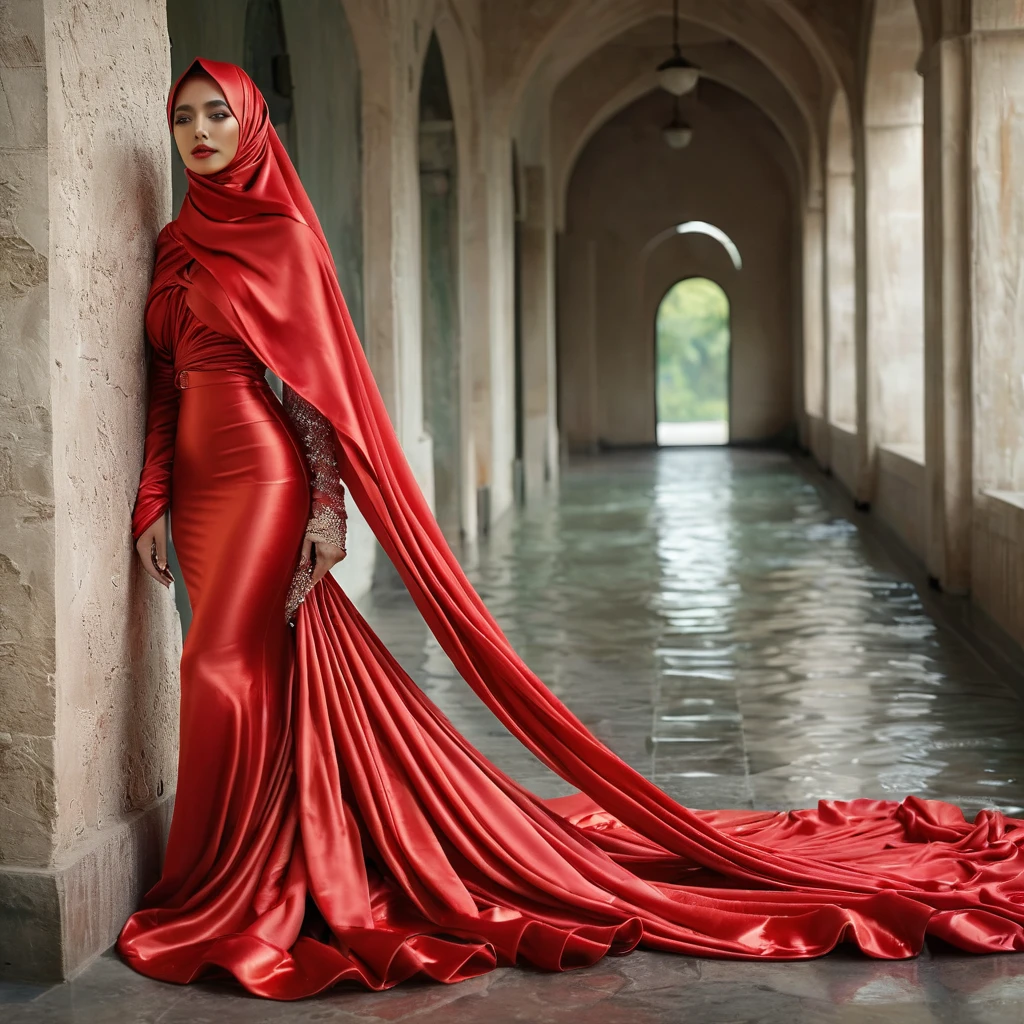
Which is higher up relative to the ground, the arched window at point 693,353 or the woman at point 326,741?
the arched window at point 693,353

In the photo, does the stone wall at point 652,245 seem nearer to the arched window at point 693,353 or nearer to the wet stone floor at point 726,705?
the wet stone floor at point 726,705

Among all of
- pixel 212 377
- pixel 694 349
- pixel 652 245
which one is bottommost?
pixel 212 377

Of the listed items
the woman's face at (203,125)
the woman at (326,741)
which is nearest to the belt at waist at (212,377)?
the woman at (326,741)

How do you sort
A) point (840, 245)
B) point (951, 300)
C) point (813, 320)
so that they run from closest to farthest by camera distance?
point (951, 300)
point (840, 245)
point (813, 320)

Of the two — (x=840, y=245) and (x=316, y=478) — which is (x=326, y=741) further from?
(x=840, y=245)

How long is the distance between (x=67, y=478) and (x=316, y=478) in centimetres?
61

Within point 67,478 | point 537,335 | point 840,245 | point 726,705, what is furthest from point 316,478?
point 537,335

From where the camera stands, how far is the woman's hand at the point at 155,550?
3.42m

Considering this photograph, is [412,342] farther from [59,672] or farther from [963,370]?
[59,672]

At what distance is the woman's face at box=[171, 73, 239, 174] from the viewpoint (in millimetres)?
3201

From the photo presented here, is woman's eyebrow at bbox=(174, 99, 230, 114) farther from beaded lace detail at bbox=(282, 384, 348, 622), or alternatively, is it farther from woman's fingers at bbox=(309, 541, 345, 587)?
woman's fingers at bbox=(309, 541, 345, 587)

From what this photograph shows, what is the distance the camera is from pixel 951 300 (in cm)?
806

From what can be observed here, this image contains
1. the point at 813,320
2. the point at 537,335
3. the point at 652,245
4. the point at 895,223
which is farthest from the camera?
the point at 652,245

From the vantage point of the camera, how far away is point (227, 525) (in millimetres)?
3344
